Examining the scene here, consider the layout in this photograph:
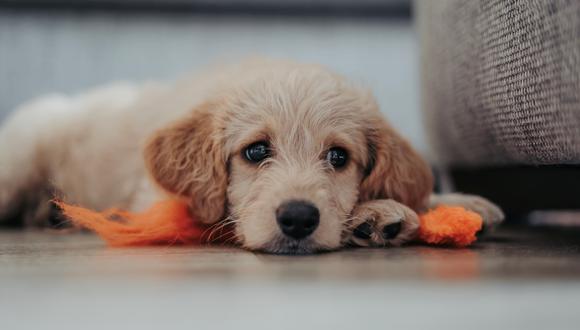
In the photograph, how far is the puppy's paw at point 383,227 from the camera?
219 cm

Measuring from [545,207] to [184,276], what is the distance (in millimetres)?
2569

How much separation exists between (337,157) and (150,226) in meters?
0.75

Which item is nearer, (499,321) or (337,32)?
(499,321)

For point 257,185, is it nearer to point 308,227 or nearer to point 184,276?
point 308,227

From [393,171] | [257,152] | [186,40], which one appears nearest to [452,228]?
[393,171]

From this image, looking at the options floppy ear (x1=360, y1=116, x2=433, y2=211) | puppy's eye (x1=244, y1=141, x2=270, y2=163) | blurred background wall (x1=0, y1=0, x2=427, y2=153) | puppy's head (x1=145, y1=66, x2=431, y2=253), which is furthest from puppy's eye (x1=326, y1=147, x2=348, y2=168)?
blurred background wall (x1=0, y1=0, x2=427, y2=153)

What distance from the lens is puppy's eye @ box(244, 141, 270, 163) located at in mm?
2400

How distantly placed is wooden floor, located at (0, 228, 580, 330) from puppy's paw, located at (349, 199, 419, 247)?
1.11 ft

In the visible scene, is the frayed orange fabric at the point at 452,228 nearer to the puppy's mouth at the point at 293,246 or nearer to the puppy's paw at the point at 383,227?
the puppy's paw at the point at 383,227

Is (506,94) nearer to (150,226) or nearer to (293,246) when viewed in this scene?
(293,246)

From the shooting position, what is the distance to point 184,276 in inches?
59.5

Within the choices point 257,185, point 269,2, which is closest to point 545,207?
point 257,185

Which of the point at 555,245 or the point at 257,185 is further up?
the point at 257,185

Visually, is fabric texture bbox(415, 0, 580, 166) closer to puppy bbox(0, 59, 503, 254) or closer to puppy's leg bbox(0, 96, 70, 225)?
puppy bbox(0, 59, 503, 254)
